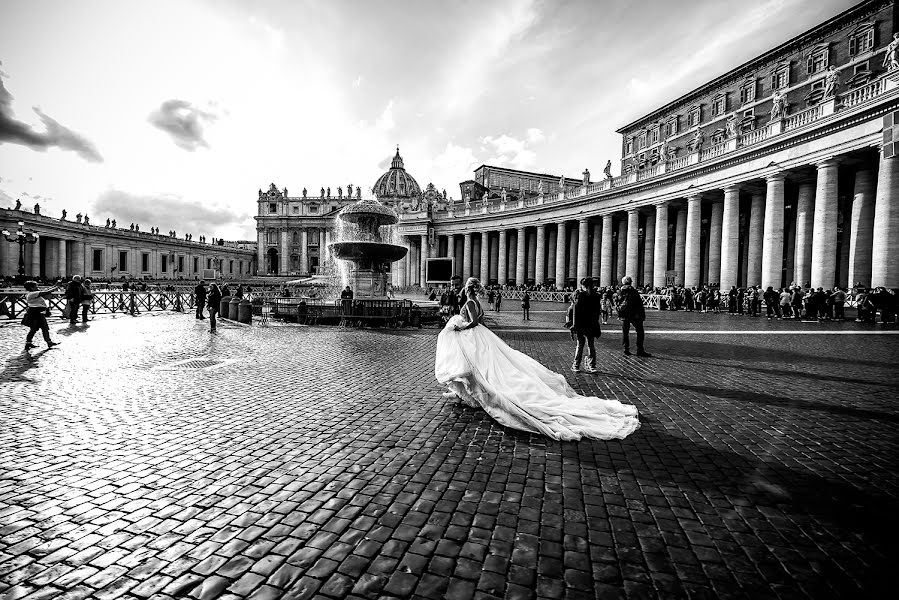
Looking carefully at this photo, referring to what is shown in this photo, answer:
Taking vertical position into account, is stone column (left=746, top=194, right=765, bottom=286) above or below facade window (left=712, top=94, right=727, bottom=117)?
below

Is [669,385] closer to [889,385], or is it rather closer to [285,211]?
[889,385]

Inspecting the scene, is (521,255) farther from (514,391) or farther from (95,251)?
(95,251)

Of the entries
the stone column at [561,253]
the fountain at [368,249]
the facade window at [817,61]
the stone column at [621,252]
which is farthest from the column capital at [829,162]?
the fountain at [368,249]

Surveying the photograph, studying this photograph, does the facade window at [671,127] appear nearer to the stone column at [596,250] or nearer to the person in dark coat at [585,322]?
the stone column at [596,250]

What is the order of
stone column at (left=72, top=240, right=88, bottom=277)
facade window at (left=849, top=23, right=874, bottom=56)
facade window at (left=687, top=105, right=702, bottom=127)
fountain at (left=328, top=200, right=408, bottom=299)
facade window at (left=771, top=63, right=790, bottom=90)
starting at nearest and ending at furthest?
1. fountain at (left=328, top=200, right=408, bottom=299)
2. facade window at (left=849, top=23, right=874, bottom=56)
3. facade window at (left=771, top=63, right=790, bottom=90)
4. facade window at (left=687, top=105, right=702, bottom=127)
5. stone column at (left=72, top=240, right=88, bottom=277)

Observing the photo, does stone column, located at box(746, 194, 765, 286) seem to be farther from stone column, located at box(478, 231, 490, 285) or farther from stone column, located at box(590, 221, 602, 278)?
stone column, located at box(478, 231, 490, 285)

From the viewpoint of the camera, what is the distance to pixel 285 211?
91562 millimetres

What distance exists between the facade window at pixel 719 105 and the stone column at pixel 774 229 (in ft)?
62.5

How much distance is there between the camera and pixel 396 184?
324 feet

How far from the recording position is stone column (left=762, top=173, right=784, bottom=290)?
2486 centimetres

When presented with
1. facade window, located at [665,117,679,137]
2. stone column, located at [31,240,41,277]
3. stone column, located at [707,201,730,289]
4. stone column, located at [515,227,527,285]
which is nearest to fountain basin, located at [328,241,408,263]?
stone column, located at [707,201,730,289]

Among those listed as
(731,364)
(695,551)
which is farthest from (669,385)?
(695,551)

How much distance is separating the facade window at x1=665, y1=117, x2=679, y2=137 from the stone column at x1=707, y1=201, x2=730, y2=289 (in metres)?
16.9

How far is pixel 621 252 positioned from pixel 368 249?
1235 inches
